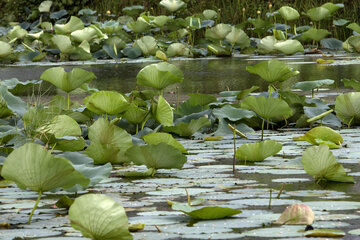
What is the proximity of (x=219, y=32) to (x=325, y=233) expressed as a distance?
5.69 metres

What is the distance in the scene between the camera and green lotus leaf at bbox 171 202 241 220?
53.5 inches

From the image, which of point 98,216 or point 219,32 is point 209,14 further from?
point 98,216

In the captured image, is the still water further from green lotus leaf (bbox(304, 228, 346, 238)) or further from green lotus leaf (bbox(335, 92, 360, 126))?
green lotus leaf (bbox(304, 228, 346, 238))

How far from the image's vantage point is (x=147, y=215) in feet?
4.76

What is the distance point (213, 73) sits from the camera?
5227mm

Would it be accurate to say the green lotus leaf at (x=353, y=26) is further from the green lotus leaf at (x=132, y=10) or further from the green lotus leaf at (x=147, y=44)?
the green lotus leaf at (x=132, y=10)

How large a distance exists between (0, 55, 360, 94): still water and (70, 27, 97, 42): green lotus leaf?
448mm

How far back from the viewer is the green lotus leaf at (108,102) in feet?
7.46

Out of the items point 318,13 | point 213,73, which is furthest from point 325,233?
point 318,13

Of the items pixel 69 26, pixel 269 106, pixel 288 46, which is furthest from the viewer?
pixel 69 26

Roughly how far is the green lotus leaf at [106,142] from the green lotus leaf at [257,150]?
35 cm

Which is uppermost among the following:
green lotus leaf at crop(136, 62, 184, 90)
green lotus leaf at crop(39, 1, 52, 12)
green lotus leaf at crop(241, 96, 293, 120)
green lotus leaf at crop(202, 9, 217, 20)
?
green lotus leaf at crop(39, 1, 52, 12)

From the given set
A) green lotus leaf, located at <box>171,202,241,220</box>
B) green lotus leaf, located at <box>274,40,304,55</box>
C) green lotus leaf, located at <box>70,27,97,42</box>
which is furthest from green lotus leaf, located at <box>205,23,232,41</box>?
green lotus leaf, located at <box>171,202,241,220</box>

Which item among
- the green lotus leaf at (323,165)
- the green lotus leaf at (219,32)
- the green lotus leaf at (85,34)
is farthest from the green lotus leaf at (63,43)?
the green lotus leaf at (323,165)
